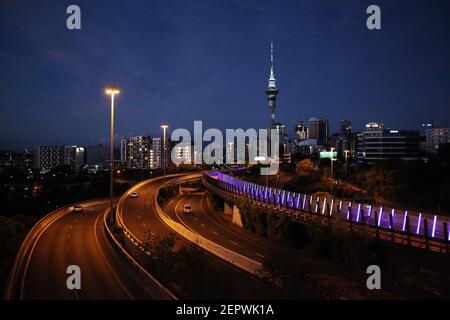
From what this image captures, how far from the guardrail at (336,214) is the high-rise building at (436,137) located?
6253 inches

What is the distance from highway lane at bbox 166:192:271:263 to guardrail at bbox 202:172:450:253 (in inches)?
119

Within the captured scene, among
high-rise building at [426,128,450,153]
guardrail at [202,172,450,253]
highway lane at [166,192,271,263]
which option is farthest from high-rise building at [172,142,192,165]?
guardrail at [202,172,450,253]

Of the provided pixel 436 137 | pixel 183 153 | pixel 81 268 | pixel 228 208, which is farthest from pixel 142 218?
pixel 436 137

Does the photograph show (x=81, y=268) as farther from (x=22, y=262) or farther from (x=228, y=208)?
(x=228, y=208)

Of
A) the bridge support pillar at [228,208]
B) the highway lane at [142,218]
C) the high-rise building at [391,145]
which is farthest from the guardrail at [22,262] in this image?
the high-rise building at [391,145]

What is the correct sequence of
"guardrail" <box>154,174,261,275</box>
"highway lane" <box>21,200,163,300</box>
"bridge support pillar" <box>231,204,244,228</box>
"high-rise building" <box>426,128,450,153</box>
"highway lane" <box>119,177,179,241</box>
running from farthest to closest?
"high-rise building" <box>426,128,450,153</box> → "bridge support pillar" <box>231,204,244,228</box> → "highway lane" <box>119,177,179,241</box> → "guardrail" <box>154,174,261,275</box> → "highway lane" <box>21,200,163,300</box>

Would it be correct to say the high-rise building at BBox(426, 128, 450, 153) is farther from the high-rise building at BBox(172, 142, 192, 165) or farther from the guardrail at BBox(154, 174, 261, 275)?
the guardrail at BBox(154, 174, 261, 275)

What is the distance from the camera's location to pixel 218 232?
35.3 metres

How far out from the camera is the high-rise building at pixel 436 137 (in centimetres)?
17738

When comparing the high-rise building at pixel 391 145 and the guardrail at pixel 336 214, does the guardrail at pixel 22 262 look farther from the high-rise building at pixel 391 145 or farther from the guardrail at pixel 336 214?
the high-rise building at pixel 391 145

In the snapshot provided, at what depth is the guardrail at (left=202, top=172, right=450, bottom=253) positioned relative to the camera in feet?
58.9
